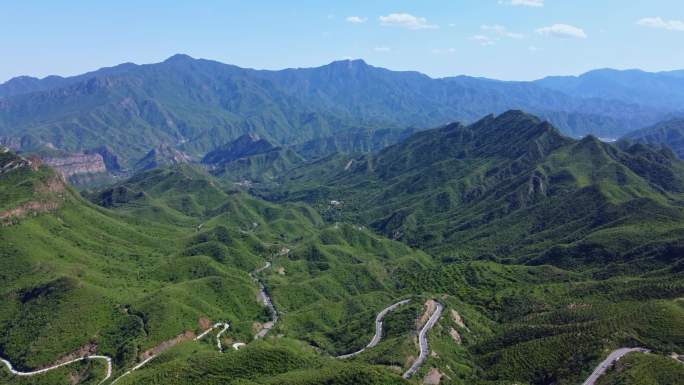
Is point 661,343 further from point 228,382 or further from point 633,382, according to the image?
point 228,382

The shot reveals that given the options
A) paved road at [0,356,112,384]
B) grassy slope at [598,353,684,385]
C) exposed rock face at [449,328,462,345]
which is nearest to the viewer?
grassy slope at [598,353,684,385]

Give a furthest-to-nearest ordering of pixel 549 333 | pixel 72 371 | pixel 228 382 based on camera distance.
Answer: pixel 72 371 < pixel 549 333 < pixel 228 382

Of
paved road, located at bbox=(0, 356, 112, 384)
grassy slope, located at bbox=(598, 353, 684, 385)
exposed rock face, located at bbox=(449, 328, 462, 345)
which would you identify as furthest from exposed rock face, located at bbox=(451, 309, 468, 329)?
paved road, located at bbox=(0, 356, 112, 384)

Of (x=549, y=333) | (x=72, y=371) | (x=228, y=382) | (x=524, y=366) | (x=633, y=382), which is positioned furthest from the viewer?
(x=72, y=371)

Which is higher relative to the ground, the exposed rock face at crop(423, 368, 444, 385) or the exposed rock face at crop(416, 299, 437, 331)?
the exposed rock face at crop(416, 299, 437, 331)

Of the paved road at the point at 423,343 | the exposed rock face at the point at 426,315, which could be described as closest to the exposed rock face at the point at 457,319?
the paved road at the point at 423,343

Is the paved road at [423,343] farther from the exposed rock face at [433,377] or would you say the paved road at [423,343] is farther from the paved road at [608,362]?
the paved road at [608,362]

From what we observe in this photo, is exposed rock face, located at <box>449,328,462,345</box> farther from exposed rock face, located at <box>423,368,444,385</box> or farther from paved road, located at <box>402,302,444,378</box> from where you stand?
exposed rock face, located at <box>423,368,444,385</box>

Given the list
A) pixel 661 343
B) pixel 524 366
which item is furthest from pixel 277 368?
pixel 661 343
